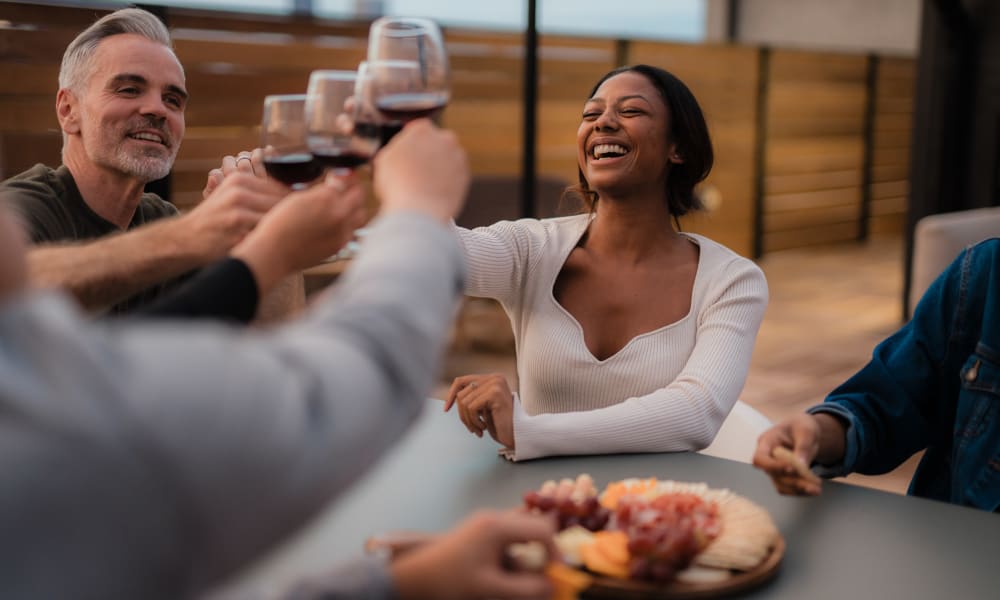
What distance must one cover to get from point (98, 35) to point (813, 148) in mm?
7782

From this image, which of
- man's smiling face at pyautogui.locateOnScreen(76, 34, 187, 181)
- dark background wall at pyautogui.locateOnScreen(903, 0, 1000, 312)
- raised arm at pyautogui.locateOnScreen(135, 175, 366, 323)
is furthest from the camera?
dark background wall at pyautogui.locateOnScreen(903, 0, 1000, 312)

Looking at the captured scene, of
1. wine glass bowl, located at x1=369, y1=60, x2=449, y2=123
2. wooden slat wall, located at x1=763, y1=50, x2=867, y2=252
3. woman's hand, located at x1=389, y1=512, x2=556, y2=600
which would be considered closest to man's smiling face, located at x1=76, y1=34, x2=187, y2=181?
wine glass bowl, located at x1=369, y1=60, x2=449, y2=123

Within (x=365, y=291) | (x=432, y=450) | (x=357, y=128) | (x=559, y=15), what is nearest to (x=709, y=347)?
(x=432, y=450)

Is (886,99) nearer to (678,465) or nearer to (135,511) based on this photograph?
(678,465)

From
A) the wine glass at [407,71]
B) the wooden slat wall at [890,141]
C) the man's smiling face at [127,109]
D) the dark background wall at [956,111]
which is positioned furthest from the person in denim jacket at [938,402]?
the wooden slat wall at [890,141]

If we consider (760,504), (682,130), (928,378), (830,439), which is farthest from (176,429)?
(682,130)

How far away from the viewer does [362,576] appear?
0.74 meters

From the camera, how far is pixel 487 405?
1.47 metres

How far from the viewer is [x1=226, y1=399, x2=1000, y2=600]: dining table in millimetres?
1046

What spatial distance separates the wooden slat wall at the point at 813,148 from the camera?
27.8 ft

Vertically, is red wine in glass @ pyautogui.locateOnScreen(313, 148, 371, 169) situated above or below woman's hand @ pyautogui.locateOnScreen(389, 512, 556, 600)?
above

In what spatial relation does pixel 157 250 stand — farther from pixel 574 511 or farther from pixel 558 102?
pixel 558 102

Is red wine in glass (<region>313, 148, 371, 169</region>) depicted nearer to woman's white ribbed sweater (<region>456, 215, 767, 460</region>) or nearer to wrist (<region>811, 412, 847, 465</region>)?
woman's white ribbed sweater (<region>456, 215, 767, 460</region>)

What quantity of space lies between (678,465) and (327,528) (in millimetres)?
501
